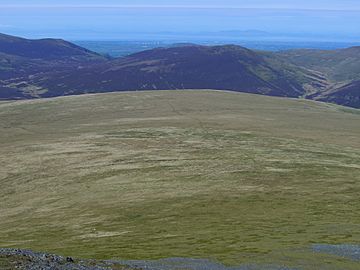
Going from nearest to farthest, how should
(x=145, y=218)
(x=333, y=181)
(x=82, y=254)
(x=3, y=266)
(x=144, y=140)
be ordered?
(x=3, y=266) → (x=82, y=254) → (x=145, y=218) → (x=333, y=181) → (x=144, y=140)

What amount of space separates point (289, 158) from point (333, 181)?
66.2 ft

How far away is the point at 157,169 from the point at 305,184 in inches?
1173

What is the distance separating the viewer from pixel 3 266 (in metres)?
39.5

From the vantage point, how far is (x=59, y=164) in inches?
4385

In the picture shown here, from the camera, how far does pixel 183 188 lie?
91250 mm

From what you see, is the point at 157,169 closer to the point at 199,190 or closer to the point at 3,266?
the point at 199,190

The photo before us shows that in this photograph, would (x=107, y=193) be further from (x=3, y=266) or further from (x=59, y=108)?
(x=59, y=108)

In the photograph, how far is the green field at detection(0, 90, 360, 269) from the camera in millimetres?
59341

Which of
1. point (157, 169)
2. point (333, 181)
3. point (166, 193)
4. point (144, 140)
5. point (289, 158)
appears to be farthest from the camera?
point (144, 140)

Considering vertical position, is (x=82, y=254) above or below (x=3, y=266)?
below

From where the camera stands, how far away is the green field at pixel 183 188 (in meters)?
59.3

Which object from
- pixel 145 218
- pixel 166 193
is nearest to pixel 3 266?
pixel 145 218

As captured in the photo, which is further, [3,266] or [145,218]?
[145,218]

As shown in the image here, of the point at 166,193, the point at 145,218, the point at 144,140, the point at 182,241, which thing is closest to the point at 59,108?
the point at 144,140
